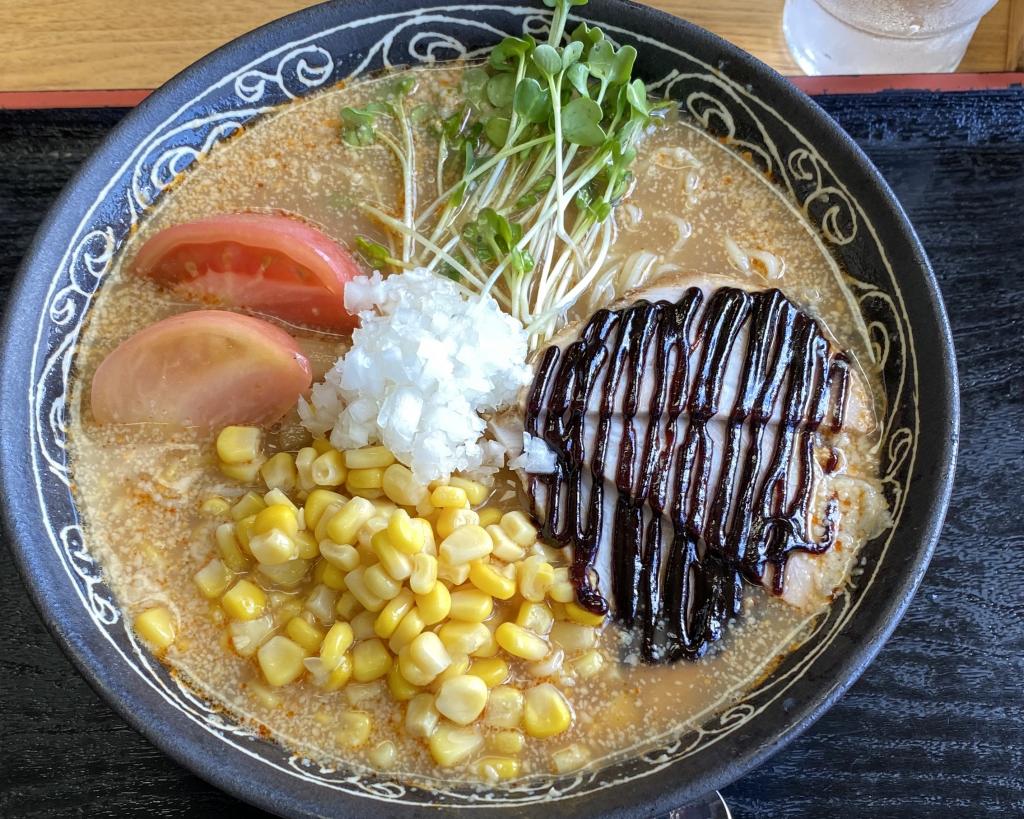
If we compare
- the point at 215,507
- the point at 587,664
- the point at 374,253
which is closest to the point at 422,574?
the point at 587,664

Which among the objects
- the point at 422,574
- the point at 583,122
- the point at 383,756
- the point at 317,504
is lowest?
the point at 383,756

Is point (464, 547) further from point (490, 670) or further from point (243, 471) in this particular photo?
point (243, 471)

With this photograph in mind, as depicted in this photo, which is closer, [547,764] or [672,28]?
[547,764]

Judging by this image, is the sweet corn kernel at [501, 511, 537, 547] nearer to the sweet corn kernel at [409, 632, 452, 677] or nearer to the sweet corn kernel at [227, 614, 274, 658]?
the sweet corn kernel at [409, 632, 452, 677]

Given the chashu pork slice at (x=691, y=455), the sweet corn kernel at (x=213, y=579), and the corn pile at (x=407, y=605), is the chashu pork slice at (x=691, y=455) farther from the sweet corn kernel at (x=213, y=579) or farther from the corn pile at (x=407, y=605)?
the sweet corn kernel at (x=213, y=579)

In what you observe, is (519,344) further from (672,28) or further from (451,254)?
(672,28)

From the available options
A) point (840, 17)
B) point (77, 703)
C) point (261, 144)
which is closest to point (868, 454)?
point (840, 17)
